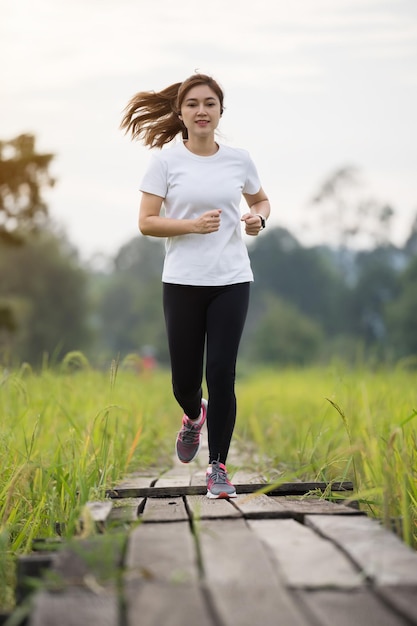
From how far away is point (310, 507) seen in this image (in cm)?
335

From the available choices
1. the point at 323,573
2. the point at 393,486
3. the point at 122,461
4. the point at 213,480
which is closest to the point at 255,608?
the point at 323,573

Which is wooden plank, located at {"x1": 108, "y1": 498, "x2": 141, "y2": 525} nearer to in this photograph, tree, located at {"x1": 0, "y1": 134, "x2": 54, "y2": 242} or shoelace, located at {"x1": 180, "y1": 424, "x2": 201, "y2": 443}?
shoelace, located at {"x1": 180, "y1": 424, "x2": 201, "y2": 443}

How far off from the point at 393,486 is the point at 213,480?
0.88 meters

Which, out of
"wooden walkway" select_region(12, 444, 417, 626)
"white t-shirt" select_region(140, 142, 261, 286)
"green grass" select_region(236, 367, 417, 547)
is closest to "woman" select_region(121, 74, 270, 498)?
"white t-shirt" select_region(140, 142, 261, 286)

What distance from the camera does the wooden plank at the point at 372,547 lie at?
7.78 ft

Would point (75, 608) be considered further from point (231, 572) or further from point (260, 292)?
point (260, 292)

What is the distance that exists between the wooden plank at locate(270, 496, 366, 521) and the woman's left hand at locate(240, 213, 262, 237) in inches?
49.7

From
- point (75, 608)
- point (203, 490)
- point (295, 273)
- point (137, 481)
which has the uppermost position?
point (295, 273)

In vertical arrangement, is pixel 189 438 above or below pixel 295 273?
below

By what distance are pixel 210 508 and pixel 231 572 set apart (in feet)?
3.24

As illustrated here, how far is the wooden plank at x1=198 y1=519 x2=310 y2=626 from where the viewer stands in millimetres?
2076

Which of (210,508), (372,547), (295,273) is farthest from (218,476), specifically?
(295,273)

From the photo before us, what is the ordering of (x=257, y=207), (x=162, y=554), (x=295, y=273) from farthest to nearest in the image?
(x=295, y=273) → (x=257, y=207) → (x=162, y=554)

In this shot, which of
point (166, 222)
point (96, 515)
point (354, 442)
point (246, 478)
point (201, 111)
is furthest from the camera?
point (246, 478)
